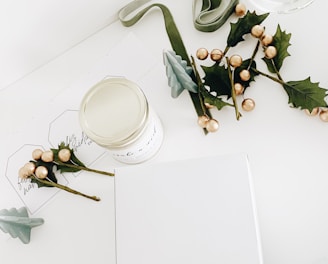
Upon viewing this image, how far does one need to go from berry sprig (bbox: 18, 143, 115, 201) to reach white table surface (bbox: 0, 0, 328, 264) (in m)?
0.02

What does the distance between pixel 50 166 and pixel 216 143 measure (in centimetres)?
20

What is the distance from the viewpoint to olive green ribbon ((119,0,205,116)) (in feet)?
1.85

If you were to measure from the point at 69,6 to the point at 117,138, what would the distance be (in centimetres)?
19

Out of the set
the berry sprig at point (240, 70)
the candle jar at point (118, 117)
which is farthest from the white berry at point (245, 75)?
the candle jar at point (118, 117)

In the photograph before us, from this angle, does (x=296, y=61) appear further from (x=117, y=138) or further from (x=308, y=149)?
(x=117, y=138)

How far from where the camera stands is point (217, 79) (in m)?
0.55

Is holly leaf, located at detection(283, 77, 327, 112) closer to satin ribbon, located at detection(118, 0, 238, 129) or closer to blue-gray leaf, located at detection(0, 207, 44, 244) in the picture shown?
satin ribbon, located at detection(118, 0, 238, 129)

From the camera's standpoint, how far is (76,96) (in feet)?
1.96

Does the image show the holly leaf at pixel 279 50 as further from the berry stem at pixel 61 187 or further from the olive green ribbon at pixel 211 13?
the berry stem at pixel 61 187

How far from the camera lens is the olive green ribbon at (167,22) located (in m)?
0.56

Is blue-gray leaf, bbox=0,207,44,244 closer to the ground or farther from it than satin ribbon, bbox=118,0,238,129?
closer to the ground

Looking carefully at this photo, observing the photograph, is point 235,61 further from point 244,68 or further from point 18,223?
point 18,223

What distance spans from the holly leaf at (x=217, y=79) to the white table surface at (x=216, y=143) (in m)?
0.03

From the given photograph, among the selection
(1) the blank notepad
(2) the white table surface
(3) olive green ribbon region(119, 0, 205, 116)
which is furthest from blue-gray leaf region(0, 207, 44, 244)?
(3) olive green ribbon region(119, 0, 205, 116)
